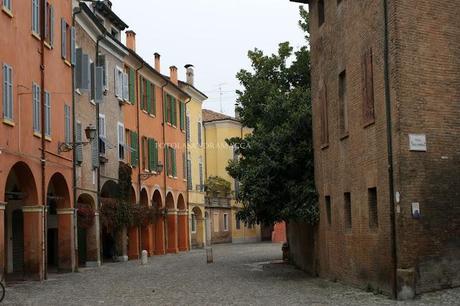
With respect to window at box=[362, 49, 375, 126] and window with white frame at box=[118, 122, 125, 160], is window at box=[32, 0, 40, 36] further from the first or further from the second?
window with white frame at box=[118, 122, 125, 160]

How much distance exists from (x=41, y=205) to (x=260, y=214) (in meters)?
6.95

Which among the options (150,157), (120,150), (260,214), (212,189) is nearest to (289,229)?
(260,214)

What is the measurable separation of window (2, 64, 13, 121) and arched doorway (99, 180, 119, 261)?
37.6 feet

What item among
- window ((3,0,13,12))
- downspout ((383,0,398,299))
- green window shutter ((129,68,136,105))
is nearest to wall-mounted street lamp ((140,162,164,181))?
green window shutter ((129,68,136,105))

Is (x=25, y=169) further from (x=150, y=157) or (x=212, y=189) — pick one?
(x=212, y=189)

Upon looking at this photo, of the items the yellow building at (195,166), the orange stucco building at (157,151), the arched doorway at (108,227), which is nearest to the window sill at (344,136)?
the arched doorway at (108,227)

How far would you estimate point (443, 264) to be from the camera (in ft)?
47.5

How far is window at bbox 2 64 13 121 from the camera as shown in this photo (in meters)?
18.3

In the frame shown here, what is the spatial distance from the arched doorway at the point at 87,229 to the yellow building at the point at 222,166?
29.1 m

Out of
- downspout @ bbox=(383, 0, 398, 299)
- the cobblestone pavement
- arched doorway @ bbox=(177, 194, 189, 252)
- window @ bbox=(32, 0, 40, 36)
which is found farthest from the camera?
arched doorway @ bbox=(177, 194, 189, 252)

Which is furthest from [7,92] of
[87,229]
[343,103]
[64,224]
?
[87,229]

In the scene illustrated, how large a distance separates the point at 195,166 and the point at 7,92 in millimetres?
31203

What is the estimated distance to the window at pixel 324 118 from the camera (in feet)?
63.0

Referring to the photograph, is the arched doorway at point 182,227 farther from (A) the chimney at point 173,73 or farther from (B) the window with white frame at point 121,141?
(B) the window with white frame at point 121,141
